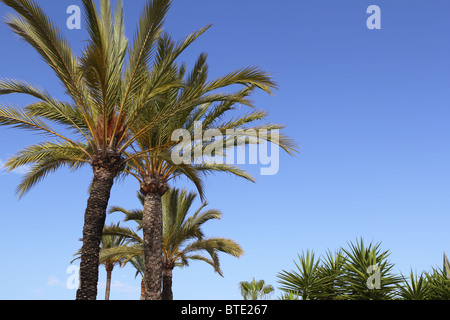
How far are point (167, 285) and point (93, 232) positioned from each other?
8.71 metres

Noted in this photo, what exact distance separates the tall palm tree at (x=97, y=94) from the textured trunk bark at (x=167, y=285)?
7.63 meters

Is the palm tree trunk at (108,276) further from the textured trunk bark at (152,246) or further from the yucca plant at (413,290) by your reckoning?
the yucca plant at (413,290)

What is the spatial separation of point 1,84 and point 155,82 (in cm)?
424

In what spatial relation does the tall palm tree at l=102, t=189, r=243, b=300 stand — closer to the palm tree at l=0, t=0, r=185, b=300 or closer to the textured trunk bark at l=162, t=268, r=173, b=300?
the textured trunk bark at l=162, t=268, r=173, b=300

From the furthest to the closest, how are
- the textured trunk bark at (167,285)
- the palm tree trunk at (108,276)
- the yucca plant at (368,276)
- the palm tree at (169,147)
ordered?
1. the palm tree trunk at (108,276)
2. the textured trunk bark at (167,285)
3. the palm tree at (169,147)
4. the yucca plant at (368,276)

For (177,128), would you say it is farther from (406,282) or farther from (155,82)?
(406,282)

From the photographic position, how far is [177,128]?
14609mm

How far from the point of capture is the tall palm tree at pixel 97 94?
419 inches

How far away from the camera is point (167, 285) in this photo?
62.2 ft

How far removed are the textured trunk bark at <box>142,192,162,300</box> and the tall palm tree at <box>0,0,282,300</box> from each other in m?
2.76

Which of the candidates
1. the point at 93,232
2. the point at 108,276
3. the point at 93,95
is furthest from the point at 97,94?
the point at 108,276

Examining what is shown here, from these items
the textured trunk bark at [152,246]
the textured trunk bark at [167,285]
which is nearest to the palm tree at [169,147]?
the textured trunk bark at [152,246]
